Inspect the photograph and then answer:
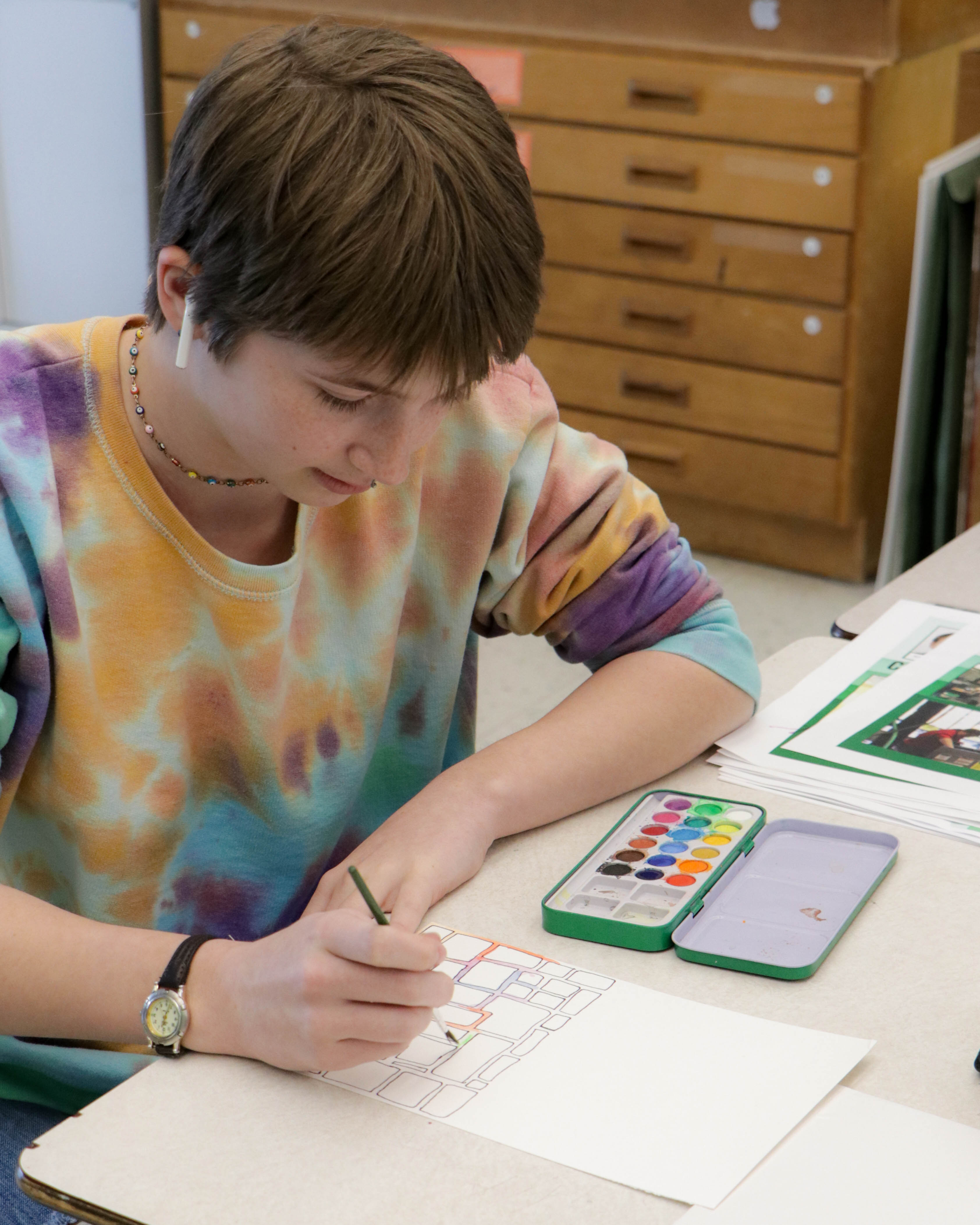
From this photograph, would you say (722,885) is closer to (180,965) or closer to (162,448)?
(180,965)

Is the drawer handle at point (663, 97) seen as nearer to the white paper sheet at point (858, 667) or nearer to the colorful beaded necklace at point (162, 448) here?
the white paper sheet at point (858, 667)

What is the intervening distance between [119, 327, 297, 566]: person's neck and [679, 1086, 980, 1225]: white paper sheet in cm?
49

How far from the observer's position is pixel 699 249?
2766 mm

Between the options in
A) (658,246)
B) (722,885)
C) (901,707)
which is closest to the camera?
(722,885)

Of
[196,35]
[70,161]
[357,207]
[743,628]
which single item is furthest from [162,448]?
[70,161]

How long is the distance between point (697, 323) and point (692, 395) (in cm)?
14

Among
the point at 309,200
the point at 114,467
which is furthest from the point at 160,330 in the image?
the point at 309,200

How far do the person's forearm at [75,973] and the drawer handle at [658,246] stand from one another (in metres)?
2.22

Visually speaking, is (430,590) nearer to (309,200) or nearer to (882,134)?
(309,200)

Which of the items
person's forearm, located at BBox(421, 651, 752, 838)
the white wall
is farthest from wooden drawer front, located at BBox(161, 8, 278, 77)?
person's forearm, located at BBox(421, 651, 752, 838)

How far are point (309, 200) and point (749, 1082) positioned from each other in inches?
18.4

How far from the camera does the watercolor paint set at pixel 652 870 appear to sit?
81 cm

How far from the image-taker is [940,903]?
2.76 feet

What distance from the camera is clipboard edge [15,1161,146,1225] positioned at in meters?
0.62
